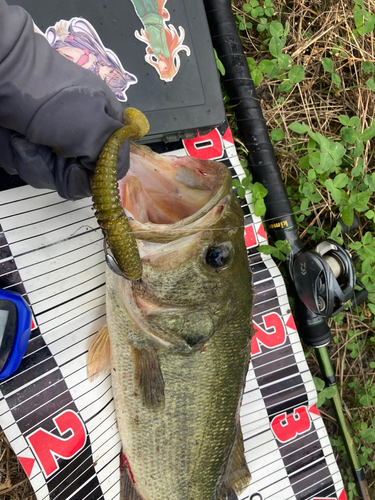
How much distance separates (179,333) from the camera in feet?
5.39

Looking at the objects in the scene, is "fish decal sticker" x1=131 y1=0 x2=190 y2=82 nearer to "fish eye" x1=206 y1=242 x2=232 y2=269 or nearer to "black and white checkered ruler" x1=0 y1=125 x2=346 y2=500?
"black and white checkered ruler" x1=0 y1=125 x2=346 y2=500

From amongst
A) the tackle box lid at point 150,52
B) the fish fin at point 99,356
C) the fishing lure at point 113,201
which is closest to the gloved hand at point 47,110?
the fishing lure at point 113,201

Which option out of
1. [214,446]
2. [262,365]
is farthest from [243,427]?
[214,446]

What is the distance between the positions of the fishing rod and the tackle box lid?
370 millimetres

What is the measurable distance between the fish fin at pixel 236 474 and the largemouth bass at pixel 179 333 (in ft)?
0.04

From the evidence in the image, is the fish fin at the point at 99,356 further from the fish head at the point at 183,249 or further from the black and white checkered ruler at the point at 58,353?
the fish head at the point at 183,249

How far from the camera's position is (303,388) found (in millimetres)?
2691

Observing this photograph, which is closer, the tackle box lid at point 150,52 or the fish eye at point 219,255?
the fish eye at point 219,255

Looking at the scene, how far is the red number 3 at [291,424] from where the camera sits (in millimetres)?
2594

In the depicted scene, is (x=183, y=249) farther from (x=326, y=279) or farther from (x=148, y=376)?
(x=326, y=279)

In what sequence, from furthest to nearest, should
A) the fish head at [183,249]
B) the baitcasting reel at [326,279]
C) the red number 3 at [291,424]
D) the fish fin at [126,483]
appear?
the red number 3 at [291,424], the baitcasting reel at [326,279], the fish fin at [126,483], the fish head at [183,249]

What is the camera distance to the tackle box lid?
5.84 feet

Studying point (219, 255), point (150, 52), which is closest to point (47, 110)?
point (219, 255)

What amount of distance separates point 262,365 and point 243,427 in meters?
0.43
